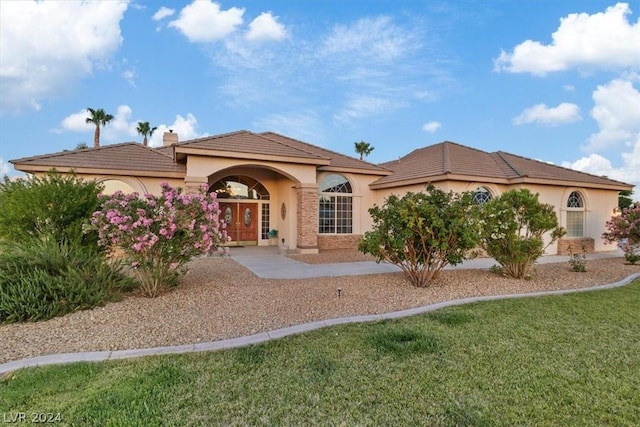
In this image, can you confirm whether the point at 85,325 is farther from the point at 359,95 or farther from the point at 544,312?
the point at 359,95

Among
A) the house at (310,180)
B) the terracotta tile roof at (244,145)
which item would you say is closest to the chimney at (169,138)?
the house at (310,180)

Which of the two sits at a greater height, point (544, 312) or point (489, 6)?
point (489, 6)

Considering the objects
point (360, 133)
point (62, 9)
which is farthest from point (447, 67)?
point (360, 133)

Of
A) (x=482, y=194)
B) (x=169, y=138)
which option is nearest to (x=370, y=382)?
(x=482, y=194)

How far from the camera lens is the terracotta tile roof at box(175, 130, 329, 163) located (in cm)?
1373

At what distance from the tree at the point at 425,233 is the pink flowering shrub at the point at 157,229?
3926mm

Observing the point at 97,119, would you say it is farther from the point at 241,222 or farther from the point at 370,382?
the point at 370,382

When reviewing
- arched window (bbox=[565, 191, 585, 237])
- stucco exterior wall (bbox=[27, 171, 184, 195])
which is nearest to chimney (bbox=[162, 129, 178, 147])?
stucco exterior wall (bbox=[27, 171, 184, 195])

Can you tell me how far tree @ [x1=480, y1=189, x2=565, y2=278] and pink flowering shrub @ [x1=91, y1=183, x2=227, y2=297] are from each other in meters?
7.24

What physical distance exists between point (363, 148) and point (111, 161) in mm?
28342

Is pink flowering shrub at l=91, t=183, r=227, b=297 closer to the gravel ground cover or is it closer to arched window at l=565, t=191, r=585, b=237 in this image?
the gravel ground cover

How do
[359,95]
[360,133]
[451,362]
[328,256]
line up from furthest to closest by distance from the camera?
[360,133], [359,95], [328,256], [451,362]

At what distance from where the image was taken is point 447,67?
1642cm

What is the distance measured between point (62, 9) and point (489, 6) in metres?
14.9
